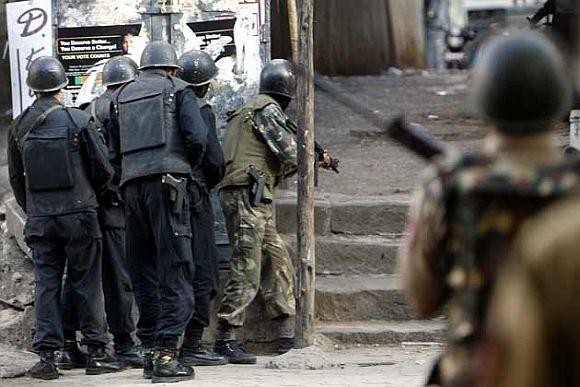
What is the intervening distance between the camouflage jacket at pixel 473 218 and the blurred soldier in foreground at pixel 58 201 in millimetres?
5402

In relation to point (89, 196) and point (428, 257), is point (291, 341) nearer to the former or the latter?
point (89, 196)

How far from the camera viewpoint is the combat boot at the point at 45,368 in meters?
8.98

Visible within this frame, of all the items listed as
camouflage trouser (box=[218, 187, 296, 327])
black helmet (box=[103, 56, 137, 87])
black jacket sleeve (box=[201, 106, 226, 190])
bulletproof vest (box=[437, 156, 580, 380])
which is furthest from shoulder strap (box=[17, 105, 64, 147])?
bulletproof vest (box=[437, 156, 580, 380])

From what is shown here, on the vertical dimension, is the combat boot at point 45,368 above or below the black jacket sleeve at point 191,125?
below

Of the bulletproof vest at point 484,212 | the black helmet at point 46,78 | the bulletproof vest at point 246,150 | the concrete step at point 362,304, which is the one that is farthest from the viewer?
the concrete step at point 362,304

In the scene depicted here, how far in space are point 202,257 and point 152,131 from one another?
40.4 inches

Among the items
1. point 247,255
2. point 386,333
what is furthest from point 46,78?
point 386,333

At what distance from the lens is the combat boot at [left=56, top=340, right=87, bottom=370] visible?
9.48 m

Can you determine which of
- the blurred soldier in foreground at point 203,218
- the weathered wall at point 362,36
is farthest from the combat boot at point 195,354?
the weathered wall at point 362,36

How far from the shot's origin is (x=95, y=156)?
355 inches

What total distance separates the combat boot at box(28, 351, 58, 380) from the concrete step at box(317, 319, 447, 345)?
76.8 inches

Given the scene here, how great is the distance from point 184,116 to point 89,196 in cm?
101

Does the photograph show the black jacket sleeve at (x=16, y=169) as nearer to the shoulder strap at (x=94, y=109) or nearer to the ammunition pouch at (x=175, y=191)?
the shoulder strap at (x=94, y=109)

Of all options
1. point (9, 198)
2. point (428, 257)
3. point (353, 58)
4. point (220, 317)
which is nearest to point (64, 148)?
point (220, 317)
